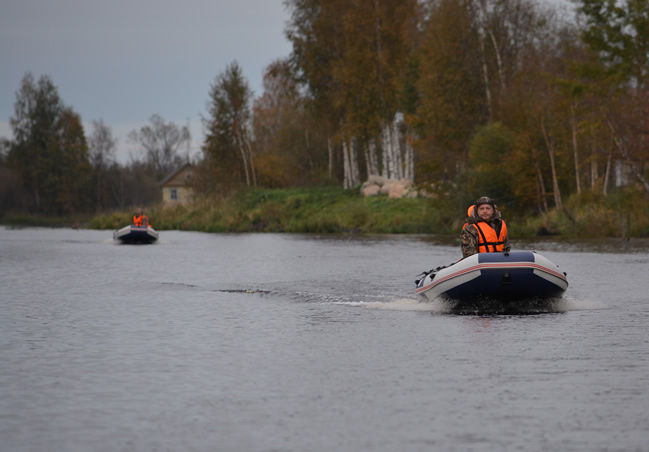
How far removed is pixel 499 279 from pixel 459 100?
113 feet

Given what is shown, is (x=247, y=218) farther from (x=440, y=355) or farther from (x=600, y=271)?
(x=440, y=355)

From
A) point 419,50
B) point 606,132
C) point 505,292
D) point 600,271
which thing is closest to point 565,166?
point 606,132

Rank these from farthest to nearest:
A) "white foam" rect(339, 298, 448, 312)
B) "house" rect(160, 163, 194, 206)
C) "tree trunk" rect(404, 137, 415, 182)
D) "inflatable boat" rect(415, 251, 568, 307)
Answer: "house" rect(160, 163, 194, 206) → "tree trunk" rect(404, 137, 415, 182) → "white foam" rect(339, 298, 448, 312) → "inflatable boat" rect(415, 251, 568, 307)

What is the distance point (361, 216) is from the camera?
49406 mm

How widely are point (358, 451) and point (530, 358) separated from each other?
420 cm

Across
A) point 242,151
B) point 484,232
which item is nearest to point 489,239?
point 484,232

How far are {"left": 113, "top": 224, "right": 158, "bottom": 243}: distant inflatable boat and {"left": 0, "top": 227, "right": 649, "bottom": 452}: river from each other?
856 inches

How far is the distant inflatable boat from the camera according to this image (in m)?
42.0

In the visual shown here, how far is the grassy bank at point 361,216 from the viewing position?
38.7 metres

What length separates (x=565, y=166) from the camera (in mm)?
41719

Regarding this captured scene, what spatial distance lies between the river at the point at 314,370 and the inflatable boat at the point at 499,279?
0.44 meters

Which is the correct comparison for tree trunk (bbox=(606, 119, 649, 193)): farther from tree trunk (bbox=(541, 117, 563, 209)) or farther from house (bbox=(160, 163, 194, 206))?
house (bbox=(160, 163, 194, 206))

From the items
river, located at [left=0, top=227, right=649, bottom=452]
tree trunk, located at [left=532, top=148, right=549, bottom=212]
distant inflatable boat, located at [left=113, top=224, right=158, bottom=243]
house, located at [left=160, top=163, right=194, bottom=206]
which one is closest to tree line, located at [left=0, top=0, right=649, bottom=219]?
tree trunk, located at [left=532, top=148, right=549, bottom=212]

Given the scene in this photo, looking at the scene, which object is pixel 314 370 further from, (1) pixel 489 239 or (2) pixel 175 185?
(2) pixel 175 185
